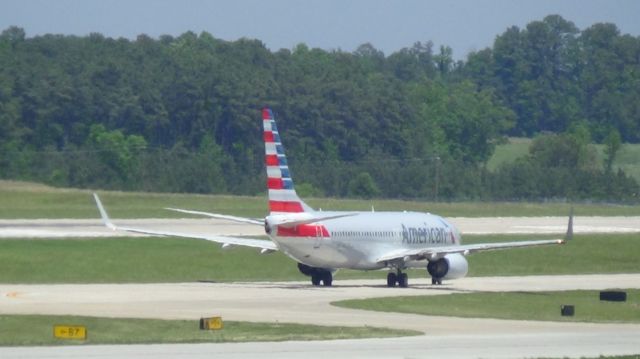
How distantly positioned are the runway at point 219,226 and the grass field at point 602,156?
60.5 m

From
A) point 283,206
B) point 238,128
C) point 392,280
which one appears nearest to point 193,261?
point 392,280

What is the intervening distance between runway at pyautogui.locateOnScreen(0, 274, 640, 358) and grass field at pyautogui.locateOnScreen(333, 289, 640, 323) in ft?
4.80

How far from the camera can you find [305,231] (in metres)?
53.8

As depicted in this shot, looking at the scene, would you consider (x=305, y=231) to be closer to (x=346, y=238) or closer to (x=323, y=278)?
(x=346, y=238)

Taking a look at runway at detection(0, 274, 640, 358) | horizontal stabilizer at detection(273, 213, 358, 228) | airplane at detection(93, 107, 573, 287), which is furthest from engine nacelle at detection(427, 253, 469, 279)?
horizontal stabilizer at detection(273, 213, 358, 228)

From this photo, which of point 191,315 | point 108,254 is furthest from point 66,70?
point 191,315

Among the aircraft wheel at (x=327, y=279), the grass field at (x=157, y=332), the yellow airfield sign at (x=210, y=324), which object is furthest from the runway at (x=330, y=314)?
the yellow airfield sign at (x=210, y=324)

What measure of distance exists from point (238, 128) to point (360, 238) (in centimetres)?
9545

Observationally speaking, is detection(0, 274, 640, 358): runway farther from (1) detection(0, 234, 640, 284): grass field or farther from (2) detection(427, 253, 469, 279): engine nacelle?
(1) detection(0, 234, 640, 284): grass field

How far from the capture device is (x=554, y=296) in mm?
51906

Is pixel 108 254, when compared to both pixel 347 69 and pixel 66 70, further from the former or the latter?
pixel 347 69

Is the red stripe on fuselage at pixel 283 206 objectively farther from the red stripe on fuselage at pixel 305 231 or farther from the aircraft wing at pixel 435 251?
the aircraft wing at pixel 435 251

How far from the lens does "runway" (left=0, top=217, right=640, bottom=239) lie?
8088cm

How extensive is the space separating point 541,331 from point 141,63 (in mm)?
135816
